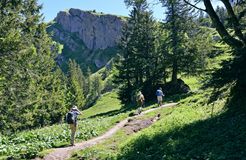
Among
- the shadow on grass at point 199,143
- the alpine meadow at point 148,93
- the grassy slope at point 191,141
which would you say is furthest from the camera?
the alpine meadow at point 148,93

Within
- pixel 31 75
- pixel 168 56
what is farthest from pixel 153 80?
pixel 31 75

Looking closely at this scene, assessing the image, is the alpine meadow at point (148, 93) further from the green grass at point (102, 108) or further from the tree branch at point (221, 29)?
the green grass at point (102, 108)

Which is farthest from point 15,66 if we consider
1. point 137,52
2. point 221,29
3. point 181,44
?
point 137,52

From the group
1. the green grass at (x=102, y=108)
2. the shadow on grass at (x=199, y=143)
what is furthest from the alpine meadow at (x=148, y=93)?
the green grass at (x=102, y=108)

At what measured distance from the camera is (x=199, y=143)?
15.0 metres

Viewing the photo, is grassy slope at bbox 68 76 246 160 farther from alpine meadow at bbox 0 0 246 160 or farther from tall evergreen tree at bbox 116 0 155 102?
tall evergreen tree at bbox 116 0 155 102

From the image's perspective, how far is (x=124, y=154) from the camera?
16.9 meters

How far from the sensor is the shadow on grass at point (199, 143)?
43.7ft

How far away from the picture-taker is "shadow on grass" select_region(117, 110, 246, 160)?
43.7 feet

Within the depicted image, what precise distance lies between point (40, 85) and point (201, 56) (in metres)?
20.6

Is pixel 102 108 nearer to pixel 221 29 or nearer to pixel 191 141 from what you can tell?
pixel 221 29

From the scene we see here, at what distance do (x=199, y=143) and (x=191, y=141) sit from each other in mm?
538

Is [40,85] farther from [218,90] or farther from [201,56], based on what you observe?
[218,90]

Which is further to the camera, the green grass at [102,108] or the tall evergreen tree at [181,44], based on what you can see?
the green grass at [102,108]
